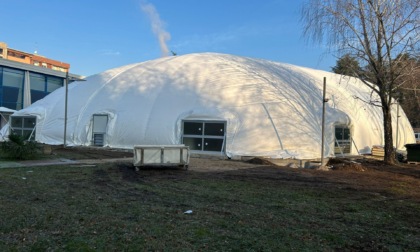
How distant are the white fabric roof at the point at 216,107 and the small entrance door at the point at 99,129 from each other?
287 millimetres

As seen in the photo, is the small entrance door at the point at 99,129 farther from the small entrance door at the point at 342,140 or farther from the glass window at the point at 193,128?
the small entrance door at the point at 342,140

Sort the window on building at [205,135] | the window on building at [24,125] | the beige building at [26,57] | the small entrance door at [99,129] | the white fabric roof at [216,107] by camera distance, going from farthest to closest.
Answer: the beige building at [26,57] < the window on building at [24,125] < the small entrance door at [99,129] < the window on building at [205,135] < the white fabric roof at [216,107]

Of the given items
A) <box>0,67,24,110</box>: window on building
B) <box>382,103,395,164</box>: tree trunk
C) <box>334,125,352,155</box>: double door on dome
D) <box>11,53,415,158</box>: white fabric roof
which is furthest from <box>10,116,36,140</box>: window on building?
<box>382,103,395,164</box>: tree trunk

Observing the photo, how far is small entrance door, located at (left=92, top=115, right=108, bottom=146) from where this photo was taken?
22062mm

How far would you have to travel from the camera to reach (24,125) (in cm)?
2609

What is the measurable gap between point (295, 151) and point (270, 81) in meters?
4.56

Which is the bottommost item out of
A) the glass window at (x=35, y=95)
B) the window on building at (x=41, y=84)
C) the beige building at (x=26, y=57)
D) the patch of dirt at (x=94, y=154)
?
the patch of dirt at (x=94, y=154)

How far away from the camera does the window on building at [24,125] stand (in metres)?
25.5

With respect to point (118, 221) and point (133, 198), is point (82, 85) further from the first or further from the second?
point (118, 221)

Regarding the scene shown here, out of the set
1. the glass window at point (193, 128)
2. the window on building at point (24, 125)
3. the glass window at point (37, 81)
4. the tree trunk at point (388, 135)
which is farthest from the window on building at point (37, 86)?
the tree trunk at point (388, 135)

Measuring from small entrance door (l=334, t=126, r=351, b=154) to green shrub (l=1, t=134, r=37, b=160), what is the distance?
14.7 m

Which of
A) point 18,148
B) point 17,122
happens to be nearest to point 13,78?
point 17,122

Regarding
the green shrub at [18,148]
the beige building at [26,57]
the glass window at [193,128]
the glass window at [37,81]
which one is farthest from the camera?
the beige building at [26,57]

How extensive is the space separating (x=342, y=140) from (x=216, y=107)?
756 cm
